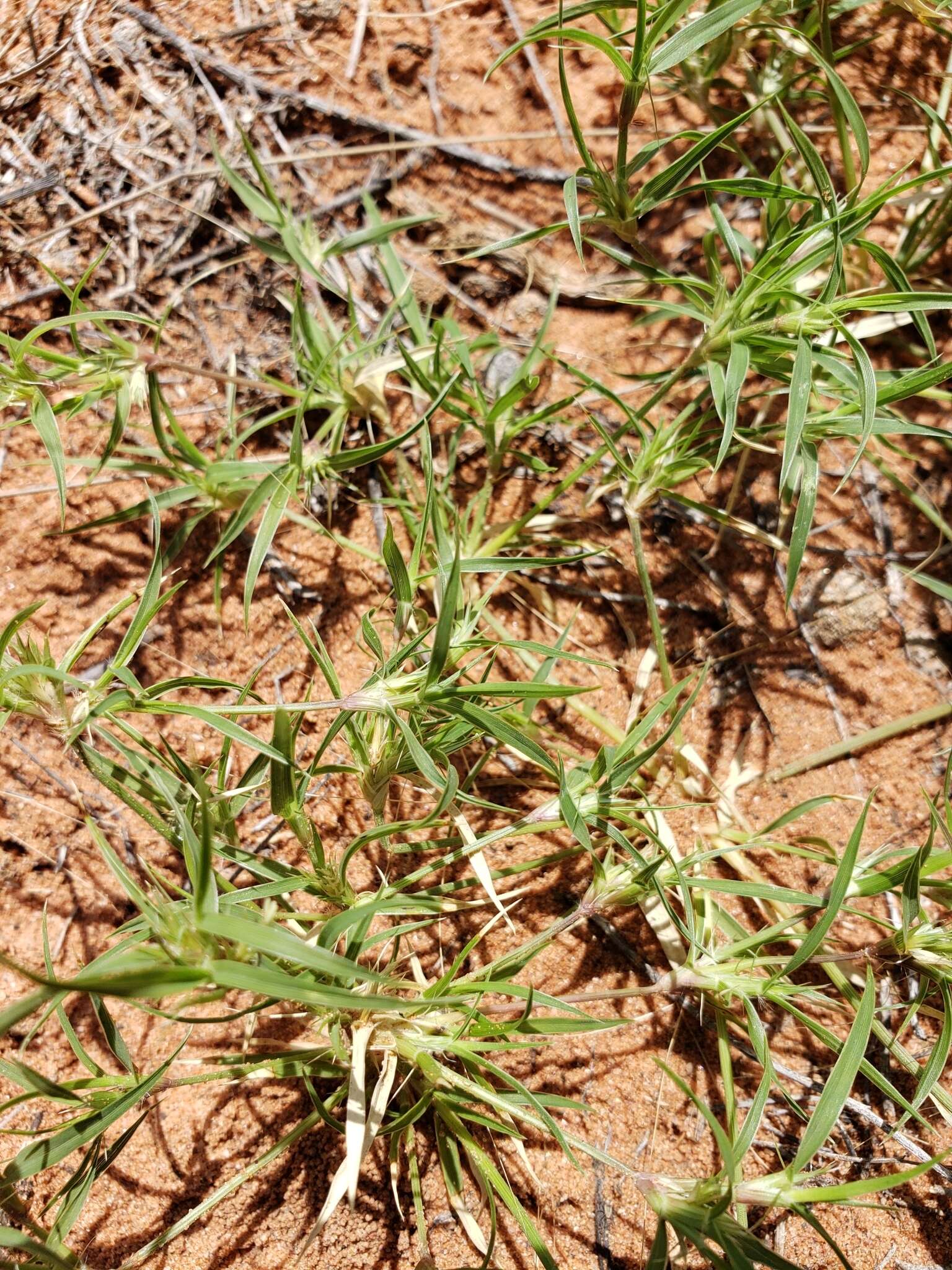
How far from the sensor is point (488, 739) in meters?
1.85

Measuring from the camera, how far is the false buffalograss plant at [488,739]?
4.54ft

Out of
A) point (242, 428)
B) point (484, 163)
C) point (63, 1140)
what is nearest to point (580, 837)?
point (63, 1140)

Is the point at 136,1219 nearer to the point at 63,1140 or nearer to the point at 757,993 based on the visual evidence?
the point at 63,1140

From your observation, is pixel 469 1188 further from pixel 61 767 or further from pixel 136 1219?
pixel 61 767

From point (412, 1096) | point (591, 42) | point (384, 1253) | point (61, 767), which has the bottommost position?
point (384, 1253)

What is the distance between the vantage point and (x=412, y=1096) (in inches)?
63.3

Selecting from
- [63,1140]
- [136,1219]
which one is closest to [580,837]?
[63,1140]

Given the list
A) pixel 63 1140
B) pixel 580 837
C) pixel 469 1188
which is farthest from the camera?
pixel 469 1188

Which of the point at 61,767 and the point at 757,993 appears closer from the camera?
the point at 757,993

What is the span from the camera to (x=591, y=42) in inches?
57.3

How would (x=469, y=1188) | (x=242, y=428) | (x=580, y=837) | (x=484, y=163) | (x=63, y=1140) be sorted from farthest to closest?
1. (x=484, y=163)
2. (x=242, y=428)
3. (x=469, y=1188)
4. (x=580, y=837)
5. (x=63, y=1140)

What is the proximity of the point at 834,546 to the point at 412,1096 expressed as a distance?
1471mm

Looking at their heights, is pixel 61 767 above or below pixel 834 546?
below

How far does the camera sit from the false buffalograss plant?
1.38 metres
